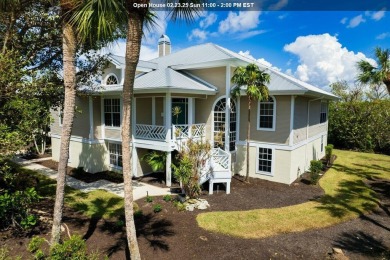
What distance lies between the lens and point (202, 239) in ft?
26.7

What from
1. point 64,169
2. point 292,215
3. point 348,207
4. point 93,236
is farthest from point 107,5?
point 348,207

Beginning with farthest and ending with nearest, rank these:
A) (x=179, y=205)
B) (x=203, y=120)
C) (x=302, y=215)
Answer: (x=203, y=120)
(x=179, y=205)
(x=302, y=215)

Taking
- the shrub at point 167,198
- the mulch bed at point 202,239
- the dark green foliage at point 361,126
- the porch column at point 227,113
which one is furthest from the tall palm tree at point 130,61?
the dark green foliage at point 361,126

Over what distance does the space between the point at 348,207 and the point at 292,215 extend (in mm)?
3062

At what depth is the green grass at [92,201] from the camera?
33.7ft

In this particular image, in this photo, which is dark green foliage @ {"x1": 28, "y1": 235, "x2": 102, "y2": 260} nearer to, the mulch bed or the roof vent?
the mulch bed

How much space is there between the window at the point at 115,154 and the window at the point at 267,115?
9.39 m

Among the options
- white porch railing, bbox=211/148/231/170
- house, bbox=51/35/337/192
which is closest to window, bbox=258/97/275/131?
house, bbox=51/35/337/192

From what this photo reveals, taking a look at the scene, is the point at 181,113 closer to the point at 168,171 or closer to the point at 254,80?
the point at 168,171

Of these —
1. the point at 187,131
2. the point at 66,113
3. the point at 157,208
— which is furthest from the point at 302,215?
the point at 66,113

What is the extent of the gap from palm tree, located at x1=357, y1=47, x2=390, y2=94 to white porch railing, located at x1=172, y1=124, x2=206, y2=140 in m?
8.52

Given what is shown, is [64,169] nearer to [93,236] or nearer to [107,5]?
[93,236]

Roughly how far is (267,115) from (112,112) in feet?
32.7

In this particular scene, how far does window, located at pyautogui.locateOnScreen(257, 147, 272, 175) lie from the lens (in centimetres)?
1473
